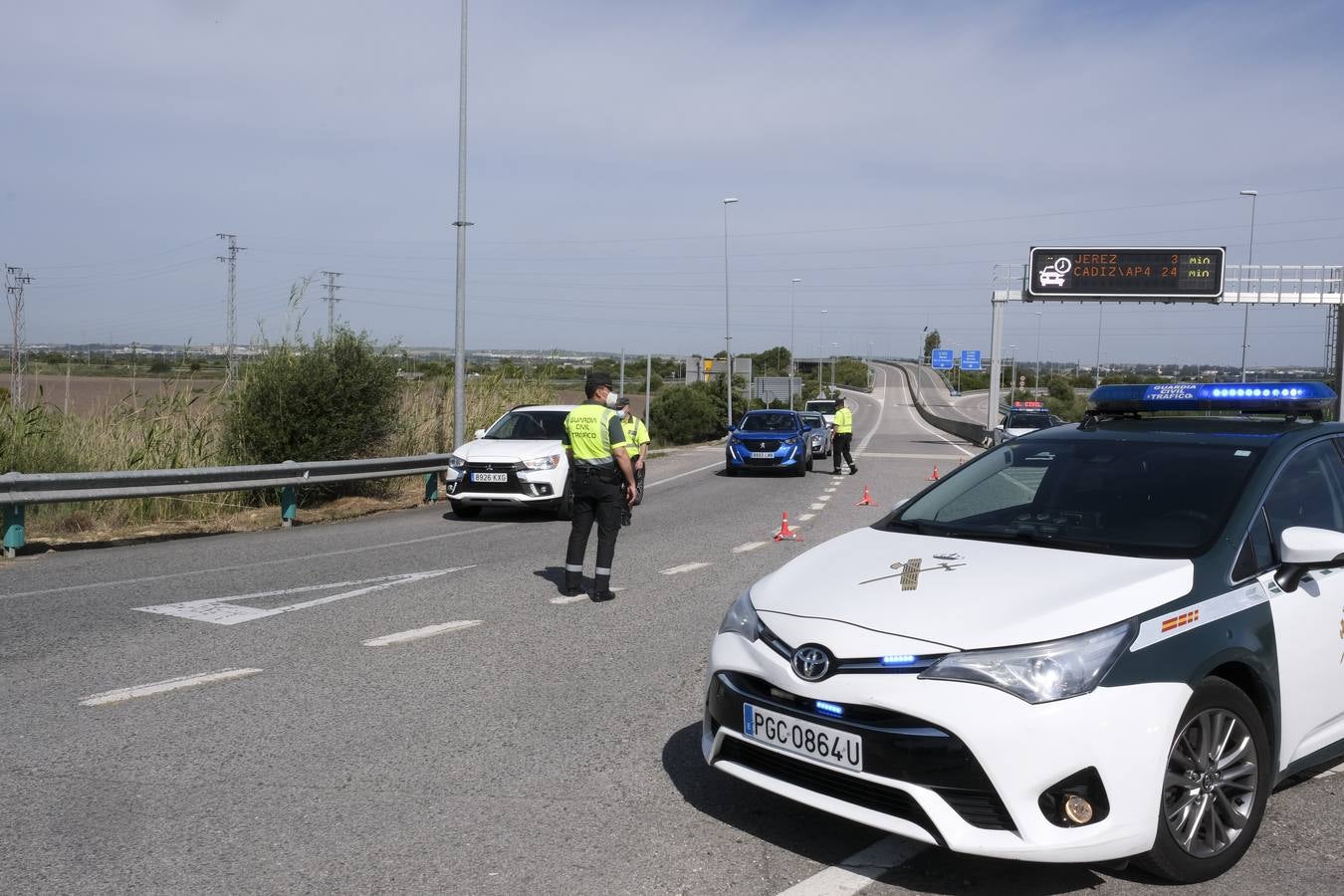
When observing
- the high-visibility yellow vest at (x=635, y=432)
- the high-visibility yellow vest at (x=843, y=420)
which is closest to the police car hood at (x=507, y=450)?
the high-visibility yellow vest at (x=635, y=432)

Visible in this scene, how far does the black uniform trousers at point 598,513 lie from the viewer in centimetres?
917

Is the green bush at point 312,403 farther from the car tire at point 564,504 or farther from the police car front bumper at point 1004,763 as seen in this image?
the police car front bumper at point 1004,763

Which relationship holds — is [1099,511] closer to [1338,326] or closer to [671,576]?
[671,576]

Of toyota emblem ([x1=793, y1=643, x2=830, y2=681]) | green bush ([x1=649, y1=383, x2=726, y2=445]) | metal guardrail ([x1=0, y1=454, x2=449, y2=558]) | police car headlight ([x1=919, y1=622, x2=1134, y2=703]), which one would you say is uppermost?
police car headlight ([x1=919, y1=622, x2=1134, y2=703])

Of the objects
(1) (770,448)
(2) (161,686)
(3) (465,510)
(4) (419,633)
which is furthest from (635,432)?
(1) (770,448)

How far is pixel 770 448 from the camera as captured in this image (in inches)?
1003

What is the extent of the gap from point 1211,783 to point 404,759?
3.30 metres

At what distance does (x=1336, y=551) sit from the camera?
13.6ft

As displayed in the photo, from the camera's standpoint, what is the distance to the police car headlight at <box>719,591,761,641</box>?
168 inches

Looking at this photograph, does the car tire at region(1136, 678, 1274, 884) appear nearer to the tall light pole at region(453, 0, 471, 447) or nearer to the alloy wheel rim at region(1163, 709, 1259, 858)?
the alloy wheel rim at region(1163, 709, 1259, 858)

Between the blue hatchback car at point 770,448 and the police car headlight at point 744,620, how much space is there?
20.9 m

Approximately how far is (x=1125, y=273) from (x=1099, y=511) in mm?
42342

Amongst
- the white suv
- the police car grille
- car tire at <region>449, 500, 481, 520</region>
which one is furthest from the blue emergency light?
car tire at <region>449, 500, 481, 520</region>

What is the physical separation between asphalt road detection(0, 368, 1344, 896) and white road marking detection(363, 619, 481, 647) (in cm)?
9
